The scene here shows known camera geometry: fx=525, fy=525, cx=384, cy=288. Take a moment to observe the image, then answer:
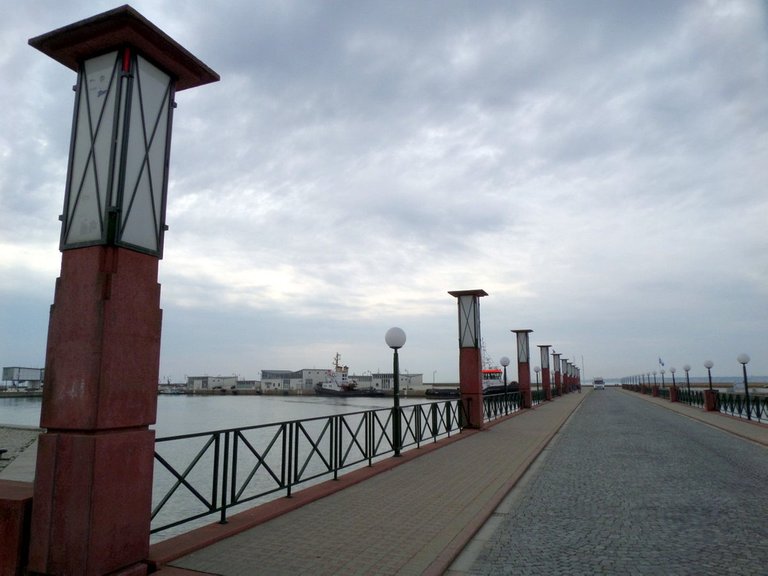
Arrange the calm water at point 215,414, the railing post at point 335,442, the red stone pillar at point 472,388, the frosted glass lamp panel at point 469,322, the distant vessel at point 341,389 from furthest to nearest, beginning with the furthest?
the distant vessel at point 341,389 → the calm water at point 215,414 → the frosted glass lamp panel at point 469,322 → the red stone pillar at point 472,388 → the railing post at point 335,442

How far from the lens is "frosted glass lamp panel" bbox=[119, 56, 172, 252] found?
4.55m

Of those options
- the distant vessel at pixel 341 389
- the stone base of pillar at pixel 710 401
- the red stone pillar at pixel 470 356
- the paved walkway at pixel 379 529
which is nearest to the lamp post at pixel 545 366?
the stone base of pillar at pixel 710 401

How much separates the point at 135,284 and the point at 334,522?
342cm

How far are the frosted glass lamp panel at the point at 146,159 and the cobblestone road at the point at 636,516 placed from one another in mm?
4192

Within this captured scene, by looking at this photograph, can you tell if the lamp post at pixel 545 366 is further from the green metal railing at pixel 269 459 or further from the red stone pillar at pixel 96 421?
the red stone pillar at pixel 96 421

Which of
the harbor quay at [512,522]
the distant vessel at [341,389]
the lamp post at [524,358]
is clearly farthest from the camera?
the distant vessel at [341,389]

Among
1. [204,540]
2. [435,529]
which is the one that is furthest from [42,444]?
[435,529]

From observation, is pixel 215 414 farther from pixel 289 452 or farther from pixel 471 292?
pixel 289 452

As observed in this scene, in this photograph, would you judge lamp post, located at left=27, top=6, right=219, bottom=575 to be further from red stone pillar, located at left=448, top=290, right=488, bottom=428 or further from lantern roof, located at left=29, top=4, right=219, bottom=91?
red stone pillar, located at left=448, top=290, right=488, bottom=428

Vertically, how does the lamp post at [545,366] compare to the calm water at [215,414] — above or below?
above

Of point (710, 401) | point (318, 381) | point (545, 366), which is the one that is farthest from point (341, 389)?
point (710, 401)

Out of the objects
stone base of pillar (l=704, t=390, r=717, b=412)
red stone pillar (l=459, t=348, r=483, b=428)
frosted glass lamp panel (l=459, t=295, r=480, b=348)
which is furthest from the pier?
stone base of pillar (l=704, t=390, r=717, b=412)

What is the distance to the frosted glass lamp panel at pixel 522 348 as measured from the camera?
2820cm

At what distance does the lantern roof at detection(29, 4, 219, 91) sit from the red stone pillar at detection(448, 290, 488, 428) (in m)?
12.6
